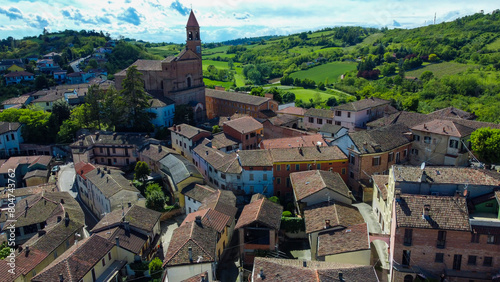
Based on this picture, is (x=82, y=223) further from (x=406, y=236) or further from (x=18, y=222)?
(x=406, y=236)

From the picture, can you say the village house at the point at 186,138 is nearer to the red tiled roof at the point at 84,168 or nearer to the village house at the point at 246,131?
the village house at the point at 246,131

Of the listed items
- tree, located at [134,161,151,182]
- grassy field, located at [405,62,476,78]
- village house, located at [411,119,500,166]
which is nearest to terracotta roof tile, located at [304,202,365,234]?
village house, located at [411,119,500,166]

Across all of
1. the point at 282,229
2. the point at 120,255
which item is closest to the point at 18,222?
the point at 120,255

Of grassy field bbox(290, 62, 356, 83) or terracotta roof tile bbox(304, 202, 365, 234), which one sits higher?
grassy field bbox(290, 62, 356, 83)

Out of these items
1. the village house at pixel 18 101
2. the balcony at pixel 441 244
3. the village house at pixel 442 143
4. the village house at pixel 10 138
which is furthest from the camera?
the village house at pixel 18 101

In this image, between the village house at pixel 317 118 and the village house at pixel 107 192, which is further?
the village house at pixel 317 118

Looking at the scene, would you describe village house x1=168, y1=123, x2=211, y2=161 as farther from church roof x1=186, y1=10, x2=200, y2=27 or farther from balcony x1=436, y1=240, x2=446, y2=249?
balcony x1=436, y1=240, x2=446, y2=249

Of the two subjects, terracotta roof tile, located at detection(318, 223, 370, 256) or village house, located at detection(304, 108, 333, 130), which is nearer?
terracotta roof tile, located at detection(318, 223, 370, 256)

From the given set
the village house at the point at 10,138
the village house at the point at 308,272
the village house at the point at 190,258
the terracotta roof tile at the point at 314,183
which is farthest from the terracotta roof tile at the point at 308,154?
the village house at the point at 10,138

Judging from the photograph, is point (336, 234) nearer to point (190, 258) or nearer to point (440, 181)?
point (440, 181)
